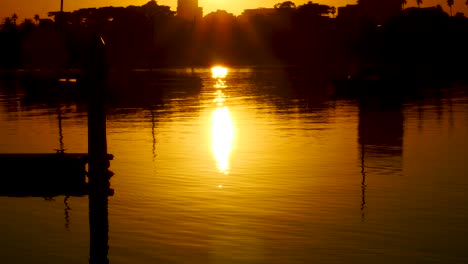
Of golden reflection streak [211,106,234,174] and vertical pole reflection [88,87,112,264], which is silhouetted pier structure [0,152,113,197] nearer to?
vertical pole reflection [88,87,112,264]

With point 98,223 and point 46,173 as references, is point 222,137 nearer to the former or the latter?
point 46,173

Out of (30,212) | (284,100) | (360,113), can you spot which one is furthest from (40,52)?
(30,212)

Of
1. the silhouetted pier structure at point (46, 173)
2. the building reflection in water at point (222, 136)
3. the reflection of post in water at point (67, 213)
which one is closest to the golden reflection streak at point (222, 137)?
the building reflection in water at point (222, 136)

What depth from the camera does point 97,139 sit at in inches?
667

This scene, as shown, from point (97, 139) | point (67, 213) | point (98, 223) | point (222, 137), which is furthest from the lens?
point (222, 137)

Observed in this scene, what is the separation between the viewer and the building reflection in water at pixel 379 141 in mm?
31467

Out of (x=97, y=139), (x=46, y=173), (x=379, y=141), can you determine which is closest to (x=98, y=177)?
(x=97, y=139)

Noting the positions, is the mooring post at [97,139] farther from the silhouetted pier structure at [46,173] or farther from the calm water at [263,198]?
the silhouetted pier structure at [46,173]

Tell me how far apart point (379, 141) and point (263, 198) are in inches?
680

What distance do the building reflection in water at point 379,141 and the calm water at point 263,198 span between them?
0.11 m

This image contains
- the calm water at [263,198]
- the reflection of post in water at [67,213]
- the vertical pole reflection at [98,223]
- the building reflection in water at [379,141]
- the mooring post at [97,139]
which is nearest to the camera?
the mooring post at [97,139]

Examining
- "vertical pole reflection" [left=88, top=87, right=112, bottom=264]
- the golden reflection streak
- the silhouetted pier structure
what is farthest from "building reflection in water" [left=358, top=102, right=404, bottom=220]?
"vertical pole reflection" [left=88, top=87, right=112, bottom=264]

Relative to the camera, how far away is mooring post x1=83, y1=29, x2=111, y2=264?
16859 mm

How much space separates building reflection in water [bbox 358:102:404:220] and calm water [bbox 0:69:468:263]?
0.37ft
